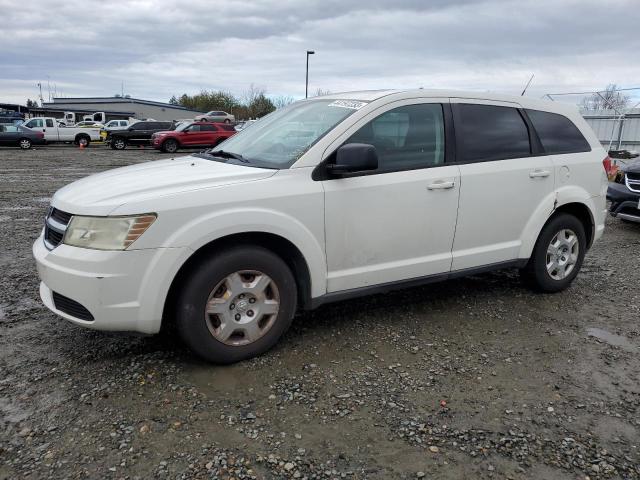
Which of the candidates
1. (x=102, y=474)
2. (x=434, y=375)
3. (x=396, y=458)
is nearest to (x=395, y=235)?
(x=434, y=375)

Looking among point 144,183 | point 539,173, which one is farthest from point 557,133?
point 144,183

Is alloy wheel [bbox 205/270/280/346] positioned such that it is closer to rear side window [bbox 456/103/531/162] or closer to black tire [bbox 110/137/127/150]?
rear side window [bbox 456/103/531/162]

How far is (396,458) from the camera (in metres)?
2.59

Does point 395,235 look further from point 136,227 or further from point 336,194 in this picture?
point 136,227

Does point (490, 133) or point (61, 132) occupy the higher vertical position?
point (490, 133)

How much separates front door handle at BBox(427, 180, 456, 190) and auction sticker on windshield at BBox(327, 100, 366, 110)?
778 mm

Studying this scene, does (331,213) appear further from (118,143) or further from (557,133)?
(118,143)

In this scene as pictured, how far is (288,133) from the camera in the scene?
4070 millimetres

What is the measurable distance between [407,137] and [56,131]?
106 feet

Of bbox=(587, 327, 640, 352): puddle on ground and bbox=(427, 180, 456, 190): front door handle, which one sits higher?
bbox=(427, 180, 456, 190): front door handle

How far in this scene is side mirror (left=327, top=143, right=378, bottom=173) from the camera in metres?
3.45

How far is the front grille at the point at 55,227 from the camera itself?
3262 millimetres

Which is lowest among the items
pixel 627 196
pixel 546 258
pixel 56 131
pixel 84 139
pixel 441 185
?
pixel 84 139

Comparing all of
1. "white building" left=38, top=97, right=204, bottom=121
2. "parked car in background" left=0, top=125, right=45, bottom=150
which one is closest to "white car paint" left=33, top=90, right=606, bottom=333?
"parked car in background" left=0, top=125, right=45, bottom=150
